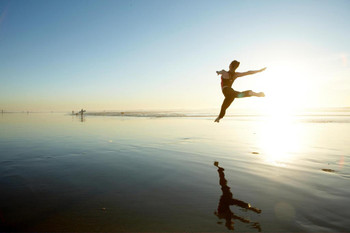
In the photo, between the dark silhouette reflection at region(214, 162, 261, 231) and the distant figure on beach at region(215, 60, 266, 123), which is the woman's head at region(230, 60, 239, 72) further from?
the dark silhouette reflection at region(214, 162, 261, 231)

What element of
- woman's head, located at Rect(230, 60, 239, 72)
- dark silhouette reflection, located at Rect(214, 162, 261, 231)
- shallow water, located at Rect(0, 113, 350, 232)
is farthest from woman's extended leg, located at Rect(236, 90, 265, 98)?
dark silhouette reflection, located at Rect(214, 162, 261, 231)

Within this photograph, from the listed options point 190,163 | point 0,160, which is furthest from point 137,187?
point 0,160

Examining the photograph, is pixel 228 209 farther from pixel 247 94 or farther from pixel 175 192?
pixel 247 94

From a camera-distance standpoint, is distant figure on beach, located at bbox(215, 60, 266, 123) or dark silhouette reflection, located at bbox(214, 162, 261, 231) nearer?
dark silhouette reflection, located at bbox(214, 162, 261, 231)

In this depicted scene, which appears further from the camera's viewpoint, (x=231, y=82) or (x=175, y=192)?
(x=231, y=82)

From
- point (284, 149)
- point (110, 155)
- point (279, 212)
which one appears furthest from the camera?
point (284, 149)

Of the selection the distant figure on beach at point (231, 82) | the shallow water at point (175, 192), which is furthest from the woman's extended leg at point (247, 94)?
the shallow water at point (175, 192)

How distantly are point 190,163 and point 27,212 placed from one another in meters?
6.03

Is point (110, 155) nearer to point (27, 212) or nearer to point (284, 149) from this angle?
point (27, 212)

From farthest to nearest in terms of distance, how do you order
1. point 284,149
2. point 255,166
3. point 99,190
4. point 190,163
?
point 284,149
point 190,163
point 255,166
point 99,190

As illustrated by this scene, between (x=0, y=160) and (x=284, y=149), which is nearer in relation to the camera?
(x=0, y=160)

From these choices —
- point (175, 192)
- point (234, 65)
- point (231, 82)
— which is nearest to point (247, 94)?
point (231, 82)

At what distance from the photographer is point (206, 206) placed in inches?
210

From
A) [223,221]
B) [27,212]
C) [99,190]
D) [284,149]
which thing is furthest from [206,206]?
[284,149]
